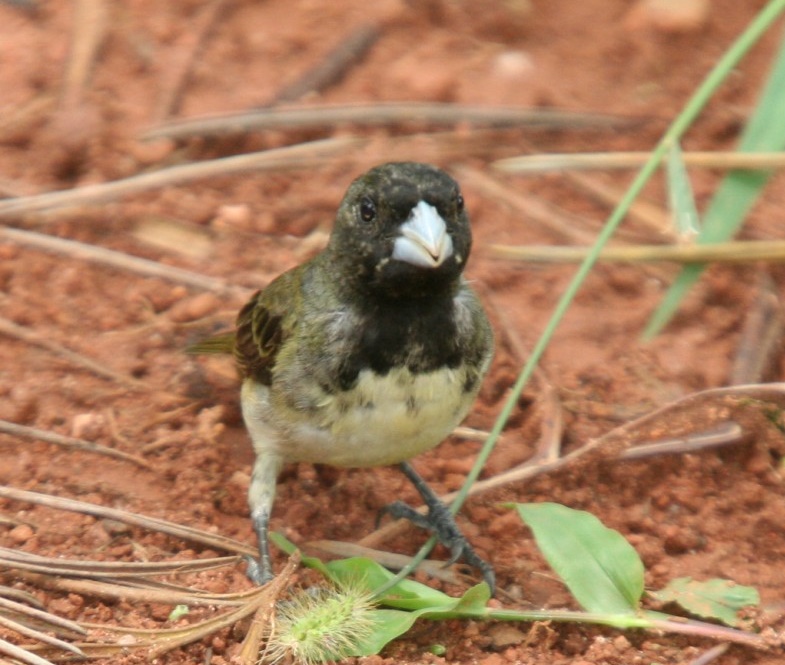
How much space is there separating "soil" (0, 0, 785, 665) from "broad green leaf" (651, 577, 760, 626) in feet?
0.26

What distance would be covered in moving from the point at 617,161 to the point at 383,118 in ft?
4.05

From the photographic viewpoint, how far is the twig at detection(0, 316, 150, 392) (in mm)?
5184

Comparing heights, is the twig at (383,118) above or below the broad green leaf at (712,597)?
above

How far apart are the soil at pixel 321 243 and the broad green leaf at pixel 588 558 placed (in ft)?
0.44

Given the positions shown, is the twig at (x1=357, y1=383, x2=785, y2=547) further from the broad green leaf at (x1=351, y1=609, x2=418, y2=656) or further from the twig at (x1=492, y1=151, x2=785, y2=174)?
the twig at (x1=492, y1=151, x2=785, y2=174)

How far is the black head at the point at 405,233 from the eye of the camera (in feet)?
13.1

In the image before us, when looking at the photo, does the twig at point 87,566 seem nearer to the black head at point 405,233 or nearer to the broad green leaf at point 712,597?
the black head at point 405,233

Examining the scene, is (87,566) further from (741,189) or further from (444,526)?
(741,189)

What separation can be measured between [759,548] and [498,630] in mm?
1070

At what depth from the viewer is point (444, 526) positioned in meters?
4.57

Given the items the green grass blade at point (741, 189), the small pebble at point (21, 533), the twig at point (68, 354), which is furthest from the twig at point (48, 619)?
the green grass blade at point (741, 189)

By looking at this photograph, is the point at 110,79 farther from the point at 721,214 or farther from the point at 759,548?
the point at 759,548

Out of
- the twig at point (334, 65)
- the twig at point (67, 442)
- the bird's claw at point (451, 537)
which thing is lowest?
the bird's claw at point (451, 537)

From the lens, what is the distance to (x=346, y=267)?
4289 millimetres
